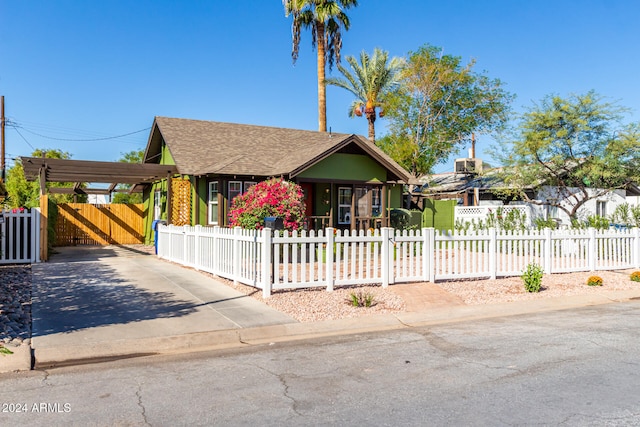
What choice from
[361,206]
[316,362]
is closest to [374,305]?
[316,362]

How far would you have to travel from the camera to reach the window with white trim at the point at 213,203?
19.4 meters

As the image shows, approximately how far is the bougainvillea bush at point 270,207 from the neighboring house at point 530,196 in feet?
39.6

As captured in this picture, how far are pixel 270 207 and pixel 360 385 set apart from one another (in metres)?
9.18

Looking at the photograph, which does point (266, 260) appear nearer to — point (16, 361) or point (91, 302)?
point (91, 302)

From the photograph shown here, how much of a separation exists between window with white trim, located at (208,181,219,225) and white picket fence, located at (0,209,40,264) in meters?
6.34

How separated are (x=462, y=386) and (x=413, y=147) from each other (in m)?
24.9

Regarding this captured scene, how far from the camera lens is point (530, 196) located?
23.9 meters

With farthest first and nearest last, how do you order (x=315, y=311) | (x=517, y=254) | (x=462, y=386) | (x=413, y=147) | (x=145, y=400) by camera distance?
(x=413, y=147), (x=517, y=254), (x=315, y=311), (x=462, y=386), (x=145, y=400)

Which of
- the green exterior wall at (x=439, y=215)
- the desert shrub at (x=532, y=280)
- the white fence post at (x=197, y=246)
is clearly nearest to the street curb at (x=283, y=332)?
the desert shrub at (x=532, y=280)

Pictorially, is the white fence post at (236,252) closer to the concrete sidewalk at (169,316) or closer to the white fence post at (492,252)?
the concrete sidewalk at (169,316)

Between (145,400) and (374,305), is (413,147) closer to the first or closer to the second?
(374,305)

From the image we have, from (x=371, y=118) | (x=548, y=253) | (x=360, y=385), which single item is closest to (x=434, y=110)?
(x=371, y=118)

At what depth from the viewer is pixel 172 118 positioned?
2250 cm

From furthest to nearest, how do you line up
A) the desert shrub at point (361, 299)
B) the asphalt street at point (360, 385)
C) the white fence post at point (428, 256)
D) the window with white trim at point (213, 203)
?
the window with white trim at point (213, 203) < the white fence post at point (428, 256) < the desert shrub at point (361, 299) < the asphalt street at point (360, 385)
